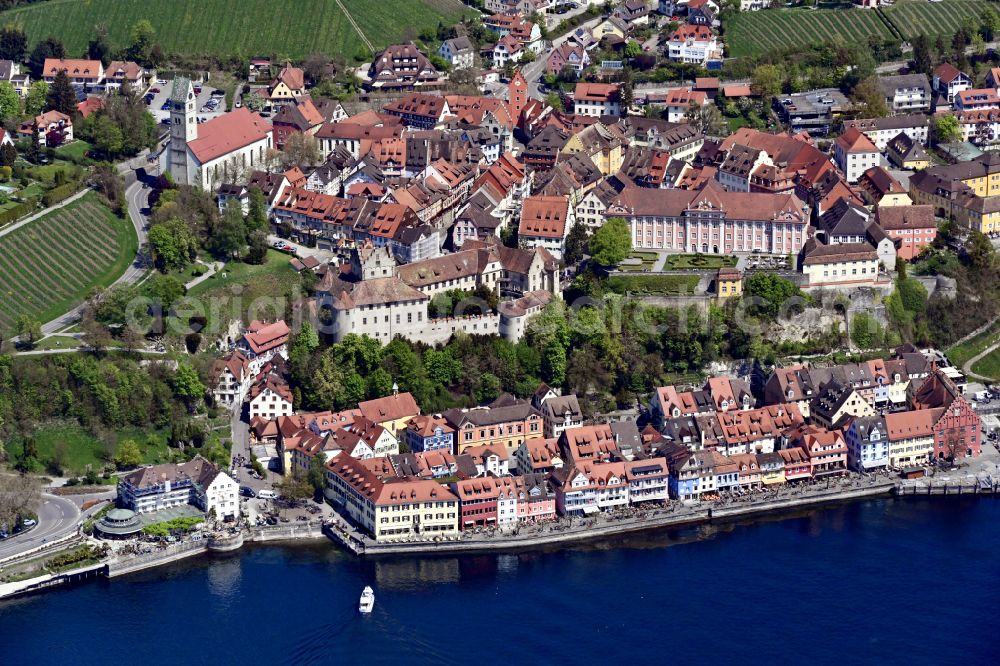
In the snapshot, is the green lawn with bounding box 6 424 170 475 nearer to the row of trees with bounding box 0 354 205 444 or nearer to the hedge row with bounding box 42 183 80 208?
the row of trees with bounding box 0 354 205 444

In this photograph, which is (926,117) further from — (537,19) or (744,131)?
(537,19)

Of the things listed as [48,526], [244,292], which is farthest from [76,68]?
[48,526]

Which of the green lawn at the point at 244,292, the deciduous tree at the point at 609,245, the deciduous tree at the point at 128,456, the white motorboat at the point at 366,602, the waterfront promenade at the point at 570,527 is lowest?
the white motorboat at the point at 366,602

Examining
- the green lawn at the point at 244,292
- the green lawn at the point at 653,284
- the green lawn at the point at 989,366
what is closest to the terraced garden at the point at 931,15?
the green lawn at the point at 989,366

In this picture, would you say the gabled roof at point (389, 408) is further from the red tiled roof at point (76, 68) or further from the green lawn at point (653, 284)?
the red tiled roof at point (76, 68)

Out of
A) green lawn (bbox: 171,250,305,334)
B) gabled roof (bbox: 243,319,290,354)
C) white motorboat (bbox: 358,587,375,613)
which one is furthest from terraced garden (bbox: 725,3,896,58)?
white motorboat (bbox: 358,587,375,613)

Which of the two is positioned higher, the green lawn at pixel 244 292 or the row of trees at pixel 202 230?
the row of trees at pixel 202 230
